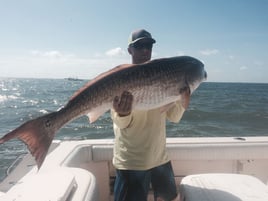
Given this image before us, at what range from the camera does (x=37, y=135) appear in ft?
8.45

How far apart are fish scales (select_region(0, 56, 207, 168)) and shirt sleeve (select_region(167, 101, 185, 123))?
338mm

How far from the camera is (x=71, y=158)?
14.0 ft

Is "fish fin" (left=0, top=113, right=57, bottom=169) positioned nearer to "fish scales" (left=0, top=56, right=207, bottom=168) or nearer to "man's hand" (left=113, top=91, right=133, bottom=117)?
"fish scales" (left=0, top=56, right=207, bottom=168)

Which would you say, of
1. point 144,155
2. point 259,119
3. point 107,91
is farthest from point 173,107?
point 259,119

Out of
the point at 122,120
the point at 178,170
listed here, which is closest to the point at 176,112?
the point at 122,120

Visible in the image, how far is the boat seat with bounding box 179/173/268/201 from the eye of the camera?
3.30m

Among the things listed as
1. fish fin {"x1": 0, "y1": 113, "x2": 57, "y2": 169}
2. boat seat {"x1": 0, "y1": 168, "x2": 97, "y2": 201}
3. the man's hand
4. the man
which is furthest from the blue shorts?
fish fin {"x1": 0, "y1": 113, "x2": 57, "y2": 169}

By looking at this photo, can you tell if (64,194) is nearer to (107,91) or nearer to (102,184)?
(107,91)

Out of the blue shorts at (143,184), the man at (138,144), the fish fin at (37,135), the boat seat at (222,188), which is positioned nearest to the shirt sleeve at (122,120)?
the man at (138,144)

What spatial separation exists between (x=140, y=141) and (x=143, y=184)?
48cm

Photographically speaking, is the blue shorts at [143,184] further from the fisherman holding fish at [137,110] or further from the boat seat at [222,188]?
the boat seat at [222,188]

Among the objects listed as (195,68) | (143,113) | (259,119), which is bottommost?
(259,119)

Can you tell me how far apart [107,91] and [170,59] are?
74cm

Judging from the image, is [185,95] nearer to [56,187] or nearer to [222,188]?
[222,188]
